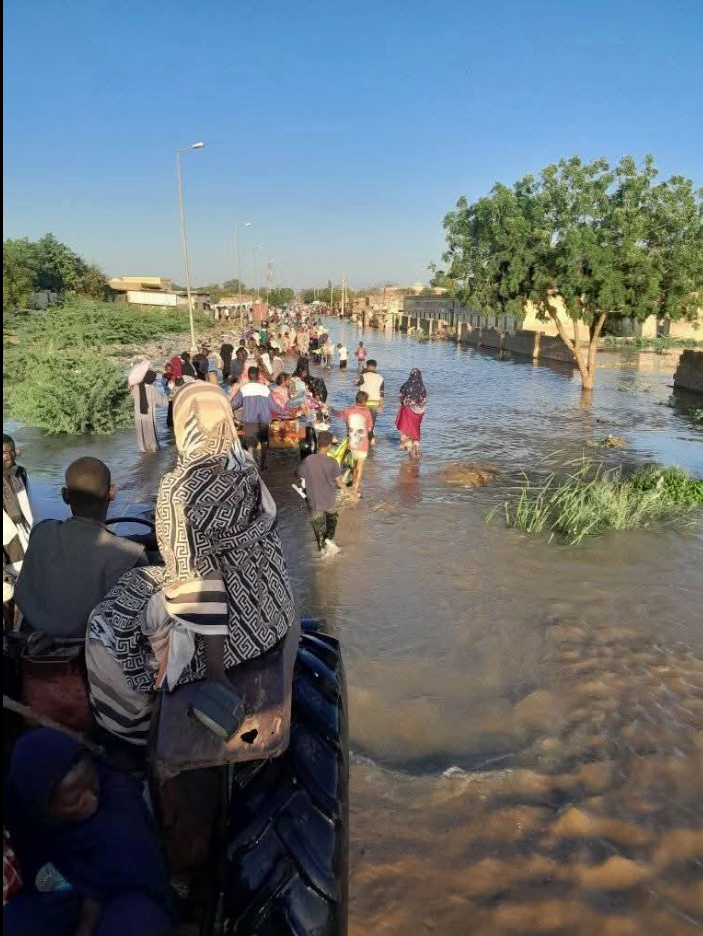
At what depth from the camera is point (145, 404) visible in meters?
10.2

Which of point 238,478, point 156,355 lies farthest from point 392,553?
point 156,355

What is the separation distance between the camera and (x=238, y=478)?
2104 mm

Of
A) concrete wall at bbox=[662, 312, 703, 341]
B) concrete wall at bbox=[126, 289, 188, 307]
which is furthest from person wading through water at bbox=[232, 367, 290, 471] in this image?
concrete wall at bbox=[126, 289, 188, 307]

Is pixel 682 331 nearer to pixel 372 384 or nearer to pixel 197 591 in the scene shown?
pixel 372 384

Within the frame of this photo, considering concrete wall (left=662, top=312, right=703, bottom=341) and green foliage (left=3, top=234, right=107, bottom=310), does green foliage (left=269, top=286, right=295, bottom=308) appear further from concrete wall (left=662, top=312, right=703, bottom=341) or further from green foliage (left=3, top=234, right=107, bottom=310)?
concrete wall (left=662, top=312, right=703, bottom=341)

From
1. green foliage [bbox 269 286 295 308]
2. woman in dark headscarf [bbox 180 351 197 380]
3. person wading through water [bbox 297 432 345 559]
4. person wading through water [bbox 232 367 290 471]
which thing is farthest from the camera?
green foliage [bbox 269 286 295 308]

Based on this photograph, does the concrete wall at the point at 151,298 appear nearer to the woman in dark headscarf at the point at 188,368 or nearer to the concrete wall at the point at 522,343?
the concrete wall at the point at 522,343

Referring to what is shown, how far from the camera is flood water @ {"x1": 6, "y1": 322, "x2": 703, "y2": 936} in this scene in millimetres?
2775

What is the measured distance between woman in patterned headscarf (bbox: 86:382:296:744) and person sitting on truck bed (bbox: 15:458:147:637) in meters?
0.43

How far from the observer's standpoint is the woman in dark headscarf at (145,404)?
10.1 metres

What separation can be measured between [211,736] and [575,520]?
19.9 ft

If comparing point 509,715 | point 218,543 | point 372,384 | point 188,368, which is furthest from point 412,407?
point 218,543

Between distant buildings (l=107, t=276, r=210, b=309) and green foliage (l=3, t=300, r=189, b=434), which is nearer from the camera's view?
green foliage (l=3, t=300, r=189, b=434)

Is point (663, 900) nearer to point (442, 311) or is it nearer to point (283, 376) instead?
point (283, 376)
